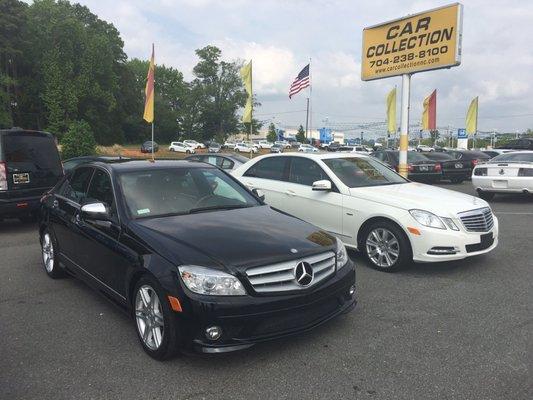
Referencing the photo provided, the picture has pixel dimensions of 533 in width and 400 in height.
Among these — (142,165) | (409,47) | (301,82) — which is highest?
(301,82)

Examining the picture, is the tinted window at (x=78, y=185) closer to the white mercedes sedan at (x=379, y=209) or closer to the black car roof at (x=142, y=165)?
the black car roof at (x=142, y=165)

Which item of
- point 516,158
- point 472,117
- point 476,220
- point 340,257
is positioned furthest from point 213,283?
point 472,117

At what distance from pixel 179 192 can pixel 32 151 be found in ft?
17.6

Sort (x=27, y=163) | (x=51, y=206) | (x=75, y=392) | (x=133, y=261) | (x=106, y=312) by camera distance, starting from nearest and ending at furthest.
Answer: (x=75, y=392) < (x=133, y=261) < (x=106, y=312) < (x=51, y=206) < (x=27, y=163)

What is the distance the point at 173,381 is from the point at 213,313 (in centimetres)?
56

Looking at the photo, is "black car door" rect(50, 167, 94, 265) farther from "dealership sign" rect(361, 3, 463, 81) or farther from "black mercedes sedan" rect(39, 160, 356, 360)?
"dealership sign" rect(361, 3, 463, 81)

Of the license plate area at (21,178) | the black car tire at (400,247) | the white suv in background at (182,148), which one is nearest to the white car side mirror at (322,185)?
the black car tire at (400,247)

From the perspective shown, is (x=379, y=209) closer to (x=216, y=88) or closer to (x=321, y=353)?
(x=321, y=353)

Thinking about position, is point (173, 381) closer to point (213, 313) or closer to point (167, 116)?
point (213, 313)

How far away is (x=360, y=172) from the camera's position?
275 inches

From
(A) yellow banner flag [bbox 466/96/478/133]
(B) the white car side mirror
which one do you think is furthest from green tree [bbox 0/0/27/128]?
(B) the white car side mirror

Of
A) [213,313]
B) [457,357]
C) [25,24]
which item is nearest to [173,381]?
[213,313]

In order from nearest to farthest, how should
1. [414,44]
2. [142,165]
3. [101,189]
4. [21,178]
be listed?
[101,189] < [142,165] < [21,178] < [414,44]

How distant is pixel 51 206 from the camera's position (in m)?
5.71
